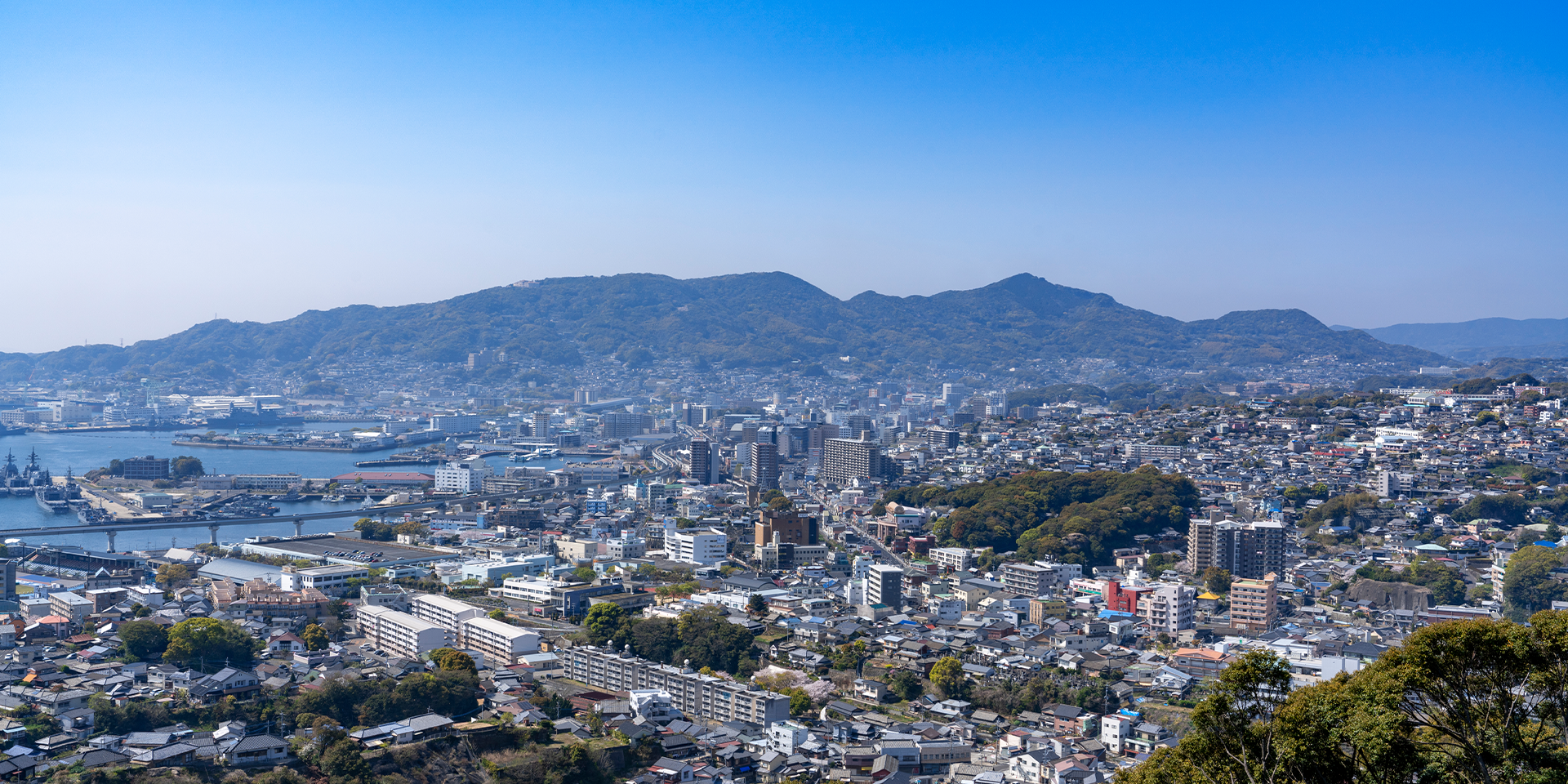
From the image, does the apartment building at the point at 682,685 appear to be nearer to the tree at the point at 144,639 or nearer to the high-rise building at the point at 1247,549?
the tree at the point at 144,639

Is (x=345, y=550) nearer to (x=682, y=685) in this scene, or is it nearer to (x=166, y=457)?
(x=682, y=685)

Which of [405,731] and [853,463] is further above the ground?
[853,463]

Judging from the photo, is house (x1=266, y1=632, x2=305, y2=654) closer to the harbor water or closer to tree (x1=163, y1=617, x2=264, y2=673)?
tree (x1=163, y1=617, x2=264, y2=673)

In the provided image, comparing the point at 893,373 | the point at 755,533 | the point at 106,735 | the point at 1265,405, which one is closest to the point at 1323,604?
the point at 755,533

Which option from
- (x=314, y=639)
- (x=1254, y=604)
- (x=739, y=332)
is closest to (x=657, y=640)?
(x=314, y=639)

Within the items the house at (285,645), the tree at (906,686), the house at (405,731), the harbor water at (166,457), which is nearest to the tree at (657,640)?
the tree at (906,686)

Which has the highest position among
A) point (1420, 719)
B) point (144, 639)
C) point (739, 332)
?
point (739, 332)
